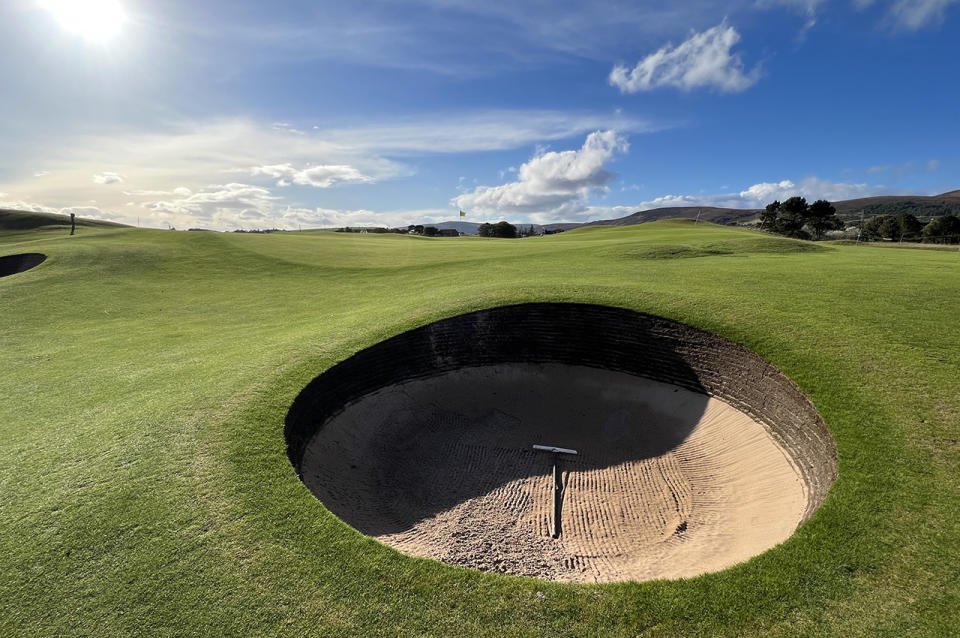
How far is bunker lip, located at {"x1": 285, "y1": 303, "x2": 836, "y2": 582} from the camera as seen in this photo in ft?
25.0

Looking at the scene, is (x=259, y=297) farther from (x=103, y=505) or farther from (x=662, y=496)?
(x=662, y=496)

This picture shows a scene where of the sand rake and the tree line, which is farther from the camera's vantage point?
the tree line

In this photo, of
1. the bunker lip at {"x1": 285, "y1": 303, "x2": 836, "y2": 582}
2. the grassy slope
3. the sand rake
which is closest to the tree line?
the grassy slope

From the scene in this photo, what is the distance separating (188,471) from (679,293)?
47.8 ft

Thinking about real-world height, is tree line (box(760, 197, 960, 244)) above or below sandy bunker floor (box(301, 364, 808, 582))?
above

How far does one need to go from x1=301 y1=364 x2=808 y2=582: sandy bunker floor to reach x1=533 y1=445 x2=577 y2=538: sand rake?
15 cm

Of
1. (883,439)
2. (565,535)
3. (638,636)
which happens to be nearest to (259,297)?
(565,535)

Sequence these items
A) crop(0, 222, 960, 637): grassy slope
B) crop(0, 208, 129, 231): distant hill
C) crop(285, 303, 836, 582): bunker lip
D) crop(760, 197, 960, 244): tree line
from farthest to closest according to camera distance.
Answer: crop(0, 208, 129, 231): distant hill
crop(760, 197, 960, 244): tree line
crop(285, 303, 836, 582): bunker lip
crop(0, 222, 960, 637): grassy slope

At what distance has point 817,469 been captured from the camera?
25.6ft

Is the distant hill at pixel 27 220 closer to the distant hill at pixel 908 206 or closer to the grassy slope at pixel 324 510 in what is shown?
the grassy slope at pixel 324 510

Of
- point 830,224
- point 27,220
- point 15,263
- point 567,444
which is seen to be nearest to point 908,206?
point 830,224

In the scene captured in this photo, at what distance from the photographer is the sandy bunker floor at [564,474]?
24.2 feet

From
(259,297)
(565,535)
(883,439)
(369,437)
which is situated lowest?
(565,535)

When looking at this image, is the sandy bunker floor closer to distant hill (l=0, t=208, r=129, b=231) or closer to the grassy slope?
the grassy slope
